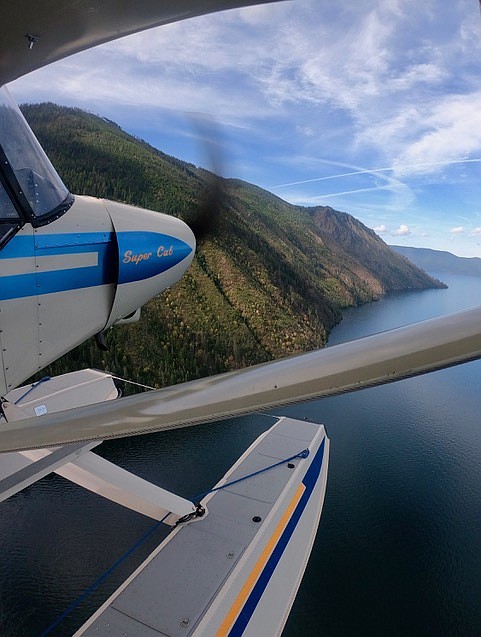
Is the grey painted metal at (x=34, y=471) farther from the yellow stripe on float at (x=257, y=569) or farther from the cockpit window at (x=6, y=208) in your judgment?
the cockpit window at (x=6, y=208)

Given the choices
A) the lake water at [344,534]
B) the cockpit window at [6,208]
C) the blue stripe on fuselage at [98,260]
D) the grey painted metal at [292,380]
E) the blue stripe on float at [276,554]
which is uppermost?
the cockpit window at [6,208]

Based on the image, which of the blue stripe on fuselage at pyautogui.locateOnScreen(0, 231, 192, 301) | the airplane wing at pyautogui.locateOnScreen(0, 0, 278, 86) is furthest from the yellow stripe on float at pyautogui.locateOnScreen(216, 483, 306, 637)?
the airplane wing at pyautogui.locateOnScreen(0, 0, 278, 86)

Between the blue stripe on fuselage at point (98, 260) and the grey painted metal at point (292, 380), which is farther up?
the blue stripe on fuselage at point (98, 260)

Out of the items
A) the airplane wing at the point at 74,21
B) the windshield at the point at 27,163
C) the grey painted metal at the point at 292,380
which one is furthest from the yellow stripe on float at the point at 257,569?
the airplane wing at the point at 74,21

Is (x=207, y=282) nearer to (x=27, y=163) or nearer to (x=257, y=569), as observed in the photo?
(x=257, y=569)

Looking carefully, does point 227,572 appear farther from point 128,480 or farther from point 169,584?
point 128,480

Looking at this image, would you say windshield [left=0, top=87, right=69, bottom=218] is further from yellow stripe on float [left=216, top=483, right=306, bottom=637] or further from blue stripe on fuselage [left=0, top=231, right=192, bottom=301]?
yellow stripe on float [left=216, top=483, right=306, bottom=637]

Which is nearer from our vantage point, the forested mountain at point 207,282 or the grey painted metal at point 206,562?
the grey painted metal at point 206,562
